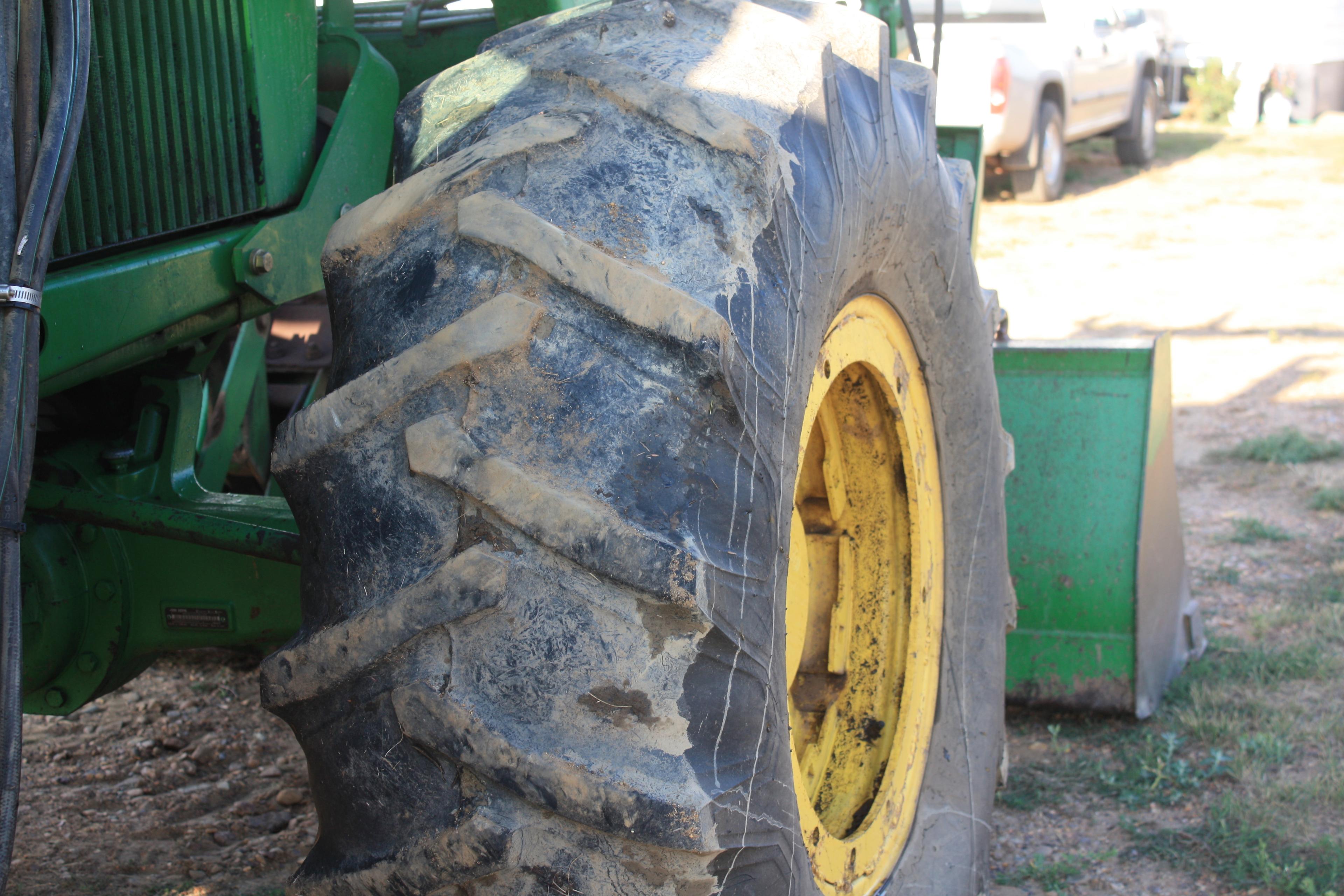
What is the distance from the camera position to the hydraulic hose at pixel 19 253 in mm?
1080

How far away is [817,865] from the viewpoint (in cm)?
154

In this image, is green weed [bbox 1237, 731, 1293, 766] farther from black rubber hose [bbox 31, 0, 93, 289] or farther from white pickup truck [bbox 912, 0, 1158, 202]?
white pickup truck [bbox 912, 0, 1158, 202]

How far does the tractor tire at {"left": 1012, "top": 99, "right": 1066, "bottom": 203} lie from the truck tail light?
1.24 metres

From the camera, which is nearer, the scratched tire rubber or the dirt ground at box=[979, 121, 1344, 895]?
the scratched tire rubber

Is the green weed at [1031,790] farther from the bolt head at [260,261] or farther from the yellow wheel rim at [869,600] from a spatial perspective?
the bolt head at [260,261]

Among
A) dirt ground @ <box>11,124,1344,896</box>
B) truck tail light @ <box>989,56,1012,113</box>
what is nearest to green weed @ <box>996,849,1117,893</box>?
dirt ground @ <box>11,124,1344,896</box>

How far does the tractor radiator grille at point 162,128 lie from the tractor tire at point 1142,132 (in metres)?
13.1

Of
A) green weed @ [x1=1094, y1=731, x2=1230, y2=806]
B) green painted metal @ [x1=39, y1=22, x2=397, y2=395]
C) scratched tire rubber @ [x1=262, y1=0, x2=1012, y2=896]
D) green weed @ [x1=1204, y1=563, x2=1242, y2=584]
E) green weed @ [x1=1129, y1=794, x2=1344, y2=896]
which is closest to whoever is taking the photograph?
scratched tire rubber @ [x1=262, y1=0, x2=1012, y2=896]

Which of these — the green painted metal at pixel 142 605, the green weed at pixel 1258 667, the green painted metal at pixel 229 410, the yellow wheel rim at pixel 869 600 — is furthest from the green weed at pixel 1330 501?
the green painted metal at pixel 142 605

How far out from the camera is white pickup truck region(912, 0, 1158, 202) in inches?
383

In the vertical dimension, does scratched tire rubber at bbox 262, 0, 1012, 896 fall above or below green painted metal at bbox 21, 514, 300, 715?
above

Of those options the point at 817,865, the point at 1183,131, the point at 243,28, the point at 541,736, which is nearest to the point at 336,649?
the point at 541,736

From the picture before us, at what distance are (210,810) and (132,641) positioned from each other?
775 mm

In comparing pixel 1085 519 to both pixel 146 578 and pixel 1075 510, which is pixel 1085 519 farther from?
pixel 146 578
